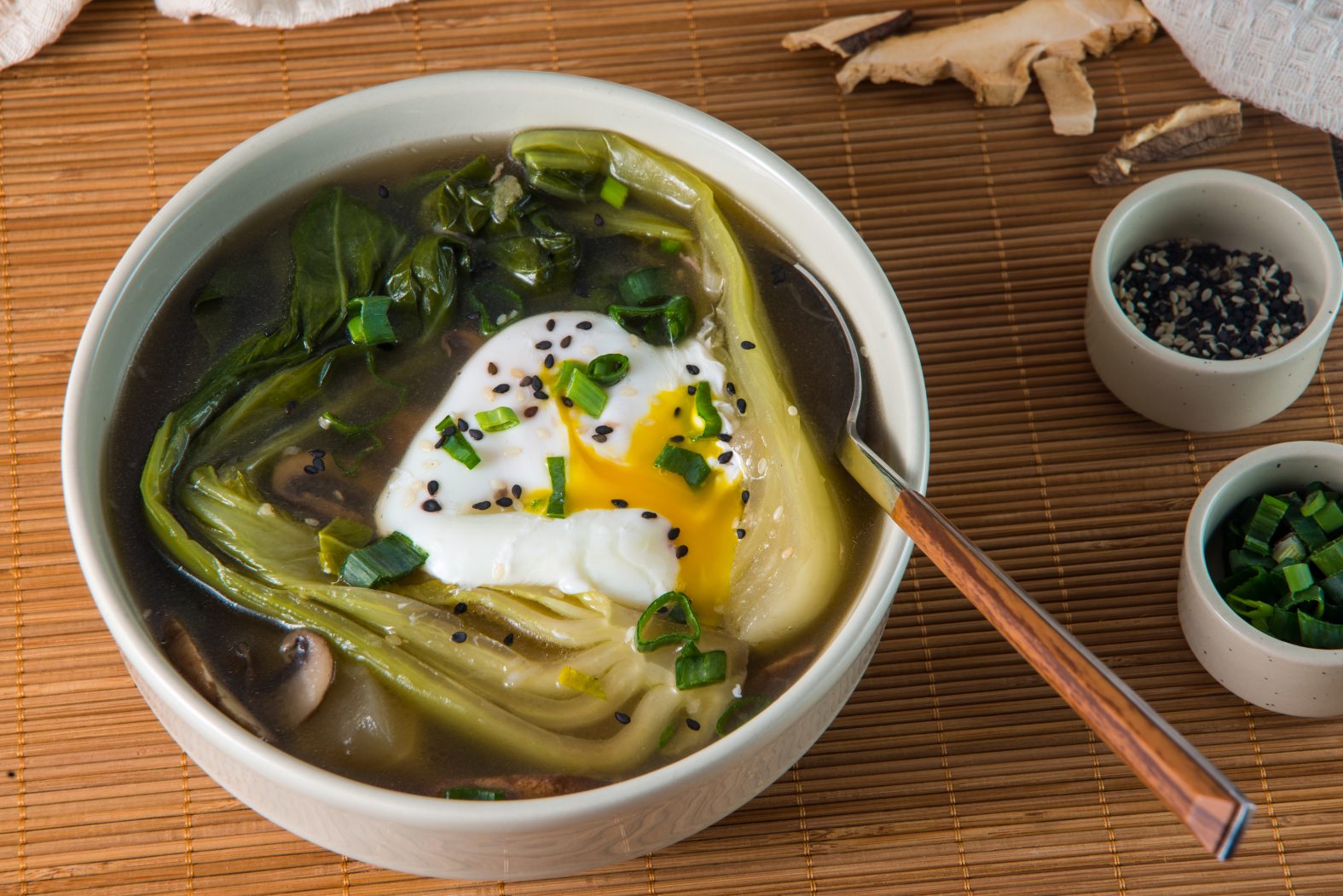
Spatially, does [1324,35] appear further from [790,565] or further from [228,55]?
[228,55]

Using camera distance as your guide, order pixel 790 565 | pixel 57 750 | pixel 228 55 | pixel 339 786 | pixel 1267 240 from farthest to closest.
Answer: pixel 228 55
pixel 1267 240
pixel 57 750
pixel 790 565
pixel 339 786

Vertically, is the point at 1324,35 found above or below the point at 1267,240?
above

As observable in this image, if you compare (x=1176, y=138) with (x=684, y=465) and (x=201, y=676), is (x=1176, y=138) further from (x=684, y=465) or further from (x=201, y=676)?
(x=201, y=676)

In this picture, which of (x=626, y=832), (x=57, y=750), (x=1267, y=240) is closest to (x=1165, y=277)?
(x=1267, y=240)

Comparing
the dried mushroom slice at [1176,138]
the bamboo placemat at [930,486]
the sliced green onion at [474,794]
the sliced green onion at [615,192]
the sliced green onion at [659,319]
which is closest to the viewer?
the sliced green onion at [474,794]

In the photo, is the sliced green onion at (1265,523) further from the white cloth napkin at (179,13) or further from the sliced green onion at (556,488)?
the white cloth napkin at (179,13)

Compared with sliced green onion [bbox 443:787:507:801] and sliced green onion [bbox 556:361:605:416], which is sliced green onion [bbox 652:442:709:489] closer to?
sliced green onion [bbox 556:361:605:416]

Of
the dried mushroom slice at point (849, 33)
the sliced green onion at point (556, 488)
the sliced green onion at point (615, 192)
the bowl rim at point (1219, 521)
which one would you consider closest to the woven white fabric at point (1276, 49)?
the dried mushroom slice at point (849, 33)
